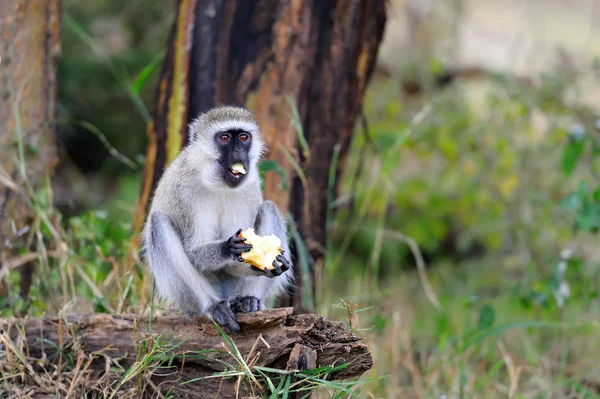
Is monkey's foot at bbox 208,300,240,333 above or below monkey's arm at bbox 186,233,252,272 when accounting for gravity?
below

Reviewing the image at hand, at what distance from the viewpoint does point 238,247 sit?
346 centimetres

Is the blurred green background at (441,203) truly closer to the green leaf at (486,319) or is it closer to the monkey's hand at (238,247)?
the green leaf at (486,319)

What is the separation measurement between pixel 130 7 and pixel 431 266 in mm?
5239

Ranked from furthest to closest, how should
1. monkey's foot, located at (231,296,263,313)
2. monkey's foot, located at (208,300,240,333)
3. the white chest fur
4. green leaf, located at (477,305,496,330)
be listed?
green leaf, located at (477,305,496,330), the white chest fur, monkey's foot, located at (231,296,263,313), monkey's foot, located at (208,300,240,333)

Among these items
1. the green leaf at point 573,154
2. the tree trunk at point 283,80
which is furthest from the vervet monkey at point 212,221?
the green leaf at point 573,154

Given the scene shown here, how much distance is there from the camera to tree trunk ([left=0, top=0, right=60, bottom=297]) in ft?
15.2

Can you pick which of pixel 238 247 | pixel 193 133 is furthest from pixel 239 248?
pixel 193 133

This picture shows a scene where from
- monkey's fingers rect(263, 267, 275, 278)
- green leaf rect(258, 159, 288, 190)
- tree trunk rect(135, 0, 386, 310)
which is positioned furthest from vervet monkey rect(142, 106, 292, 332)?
tree trunk rect(135, 0, 386, 310)

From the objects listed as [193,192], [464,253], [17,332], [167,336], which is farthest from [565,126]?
[17,332]

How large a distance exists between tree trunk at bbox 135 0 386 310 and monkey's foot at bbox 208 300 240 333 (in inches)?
47.0

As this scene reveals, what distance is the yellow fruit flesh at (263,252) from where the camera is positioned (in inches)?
133

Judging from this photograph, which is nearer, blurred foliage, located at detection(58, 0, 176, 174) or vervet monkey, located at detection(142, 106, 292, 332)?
vervet monkey, located at detection(142, 106, 292, 332)

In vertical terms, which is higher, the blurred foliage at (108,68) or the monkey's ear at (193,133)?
the blurred foliage at (108,68)

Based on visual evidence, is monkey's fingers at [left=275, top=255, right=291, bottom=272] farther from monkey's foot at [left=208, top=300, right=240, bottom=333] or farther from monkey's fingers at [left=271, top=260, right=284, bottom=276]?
monkey's foot at [left=208, top=300, right=240, bottom=333]
